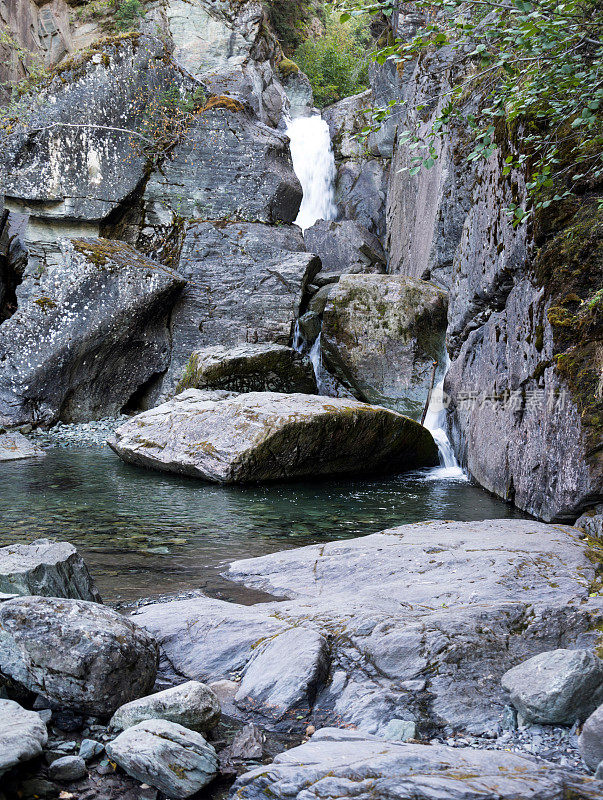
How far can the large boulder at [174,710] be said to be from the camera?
97.3 inches

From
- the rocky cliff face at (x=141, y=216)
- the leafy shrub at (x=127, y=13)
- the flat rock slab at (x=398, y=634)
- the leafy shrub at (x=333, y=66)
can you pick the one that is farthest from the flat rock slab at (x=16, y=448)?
the leafy shrub at (x=333, y=66)

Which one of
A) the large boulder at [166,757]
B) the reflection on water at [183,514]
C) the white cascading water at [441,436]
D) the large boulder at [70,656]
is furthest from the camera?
the white cascading water at [441,436]

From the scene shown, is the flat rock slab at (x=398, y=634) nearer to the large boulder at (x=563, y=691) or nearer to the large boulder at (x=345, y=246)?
the large boulder at (x=563, y=691)

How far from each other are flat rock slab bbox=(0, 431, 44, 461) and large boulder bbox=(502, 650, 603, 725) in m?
9.05

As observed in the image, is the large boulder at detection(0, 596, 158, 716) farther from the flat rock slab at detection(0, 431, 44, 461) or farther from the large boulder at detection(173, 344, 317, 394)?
the large boulder at detection(173, 344, 317, 394)

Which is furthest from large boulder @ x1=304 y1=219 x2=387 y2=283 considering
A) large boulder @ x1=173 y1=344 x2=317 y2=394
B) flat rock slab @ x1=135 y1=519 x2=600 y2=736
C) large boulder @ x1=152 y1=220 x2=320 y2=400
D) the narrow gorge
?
flat rock slab @ x1=135 y1=519 x2=600 y2=736

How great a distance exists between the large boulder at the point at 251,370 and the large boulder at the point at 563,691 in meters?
8.92

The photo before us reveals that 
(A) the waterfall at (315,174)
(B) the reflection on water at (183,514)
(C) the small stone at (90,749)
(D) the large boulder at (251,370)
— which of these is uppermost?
(A) the waterfall at (315,174)

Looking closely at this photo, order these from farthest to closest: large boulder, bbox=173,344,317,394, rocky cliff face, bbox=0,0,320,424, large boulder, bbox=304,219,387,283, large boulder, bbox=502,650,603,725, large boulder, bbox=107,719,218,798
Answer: large boulder, bbox=304,219,387,283 < rocky cliff face, bbox=0,0,320,424 < large boulder, bbox=173,344,317,394 < large boulder, bbox=502,650,603,725 < large boulder, bbox=107,719,218,798

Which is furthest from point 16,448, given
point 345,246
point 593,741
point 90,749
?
point 345,246

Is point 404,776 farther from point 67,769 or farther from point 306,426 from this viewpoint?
point 306,426

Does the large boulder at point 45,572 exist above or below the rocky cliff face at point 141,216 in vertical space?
below

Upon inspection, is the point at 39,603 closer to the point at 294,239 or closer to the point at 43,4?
the point at 294,239

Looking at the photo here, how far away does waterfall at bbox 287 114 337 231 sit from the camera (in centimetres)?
1995
